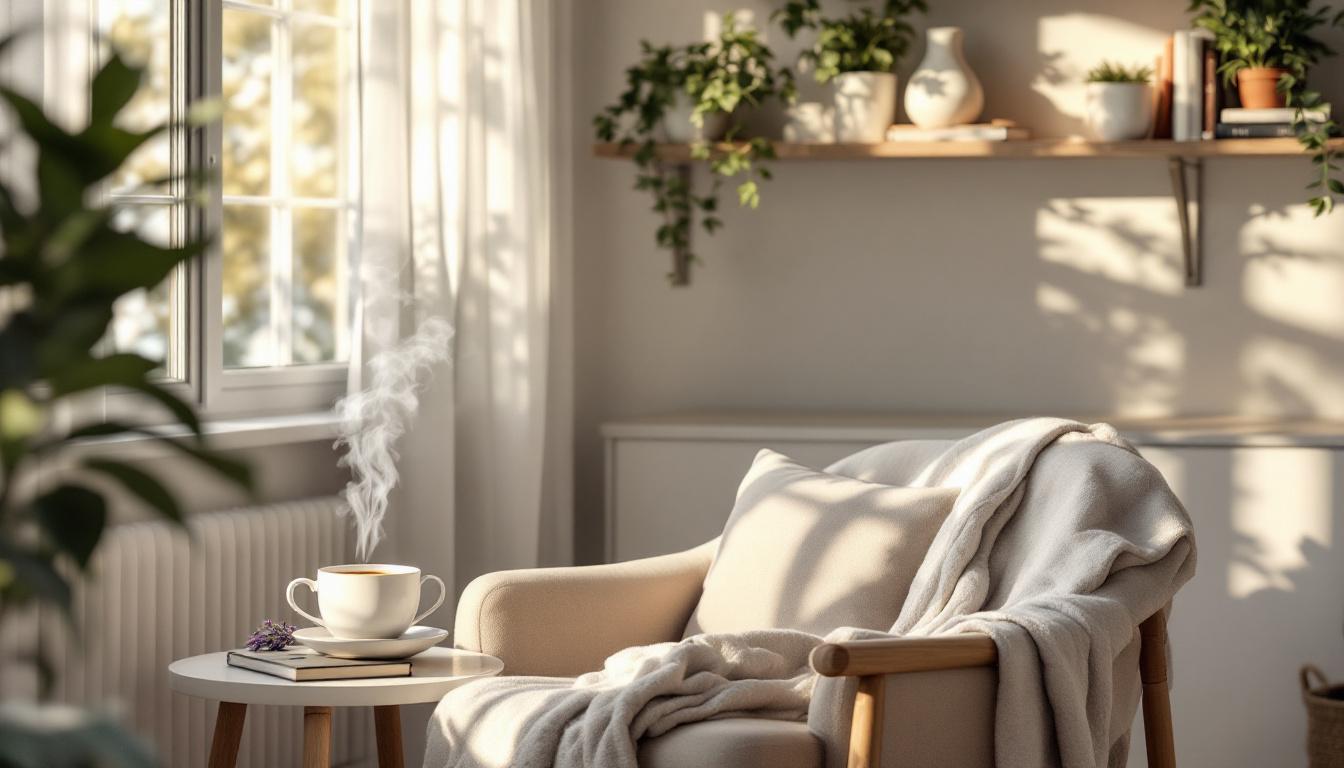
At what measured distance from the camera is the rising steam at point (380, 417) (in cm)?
312

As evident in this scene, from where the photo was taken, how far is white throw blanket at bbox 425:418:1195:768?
1.95 m

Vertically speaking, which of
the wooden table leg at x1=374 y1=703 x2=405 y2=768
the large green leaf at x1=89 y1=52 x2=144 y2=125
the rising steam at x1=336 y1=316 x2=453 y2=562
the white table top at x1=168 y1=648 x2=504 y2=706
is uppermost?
the large green leaf at x1=89 y1=52 x2=144 y2=125

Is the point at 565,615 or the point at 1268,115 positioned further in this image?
the point at 1268,115

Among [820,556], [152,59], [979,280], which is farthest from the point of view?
[979,280]

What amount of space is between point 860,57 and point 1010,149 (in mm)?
453

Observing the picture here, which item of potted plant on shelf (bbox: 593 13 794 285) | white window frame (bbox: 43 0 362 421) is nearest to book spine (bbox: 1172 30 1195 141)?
potted plant on shelf (bbox: 593 13 794 285)

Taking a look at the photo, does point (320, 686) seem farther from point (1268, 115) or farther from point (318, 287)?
point (1268, 115)

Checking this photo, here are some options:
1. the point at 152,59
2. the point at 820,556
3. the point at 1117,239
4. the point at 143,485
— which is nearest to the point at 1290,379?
the point at 1117,239

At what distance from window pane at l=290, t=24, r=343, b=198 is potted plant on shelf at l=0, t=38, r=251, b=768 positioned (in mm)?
2992

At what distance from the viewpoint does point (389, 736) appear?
2596mm

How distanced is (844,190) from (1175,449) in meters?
1.09

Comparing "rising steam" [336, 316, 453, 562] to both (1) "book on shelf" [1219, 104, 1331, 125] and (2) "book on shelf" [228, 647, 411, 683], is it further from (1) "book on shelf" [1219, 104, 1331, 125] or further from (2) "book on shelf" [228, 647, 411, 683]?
(1) "book on shelf" [1219, 104, 1331, 125]

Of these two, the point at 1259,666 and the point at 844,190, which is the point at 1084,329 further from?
the point at 1259,666

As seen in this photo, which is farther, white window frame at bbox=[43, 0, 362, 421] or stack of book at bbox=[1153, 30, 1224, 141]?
stack of book at bbox=[1153, 30, 1224, 141]
